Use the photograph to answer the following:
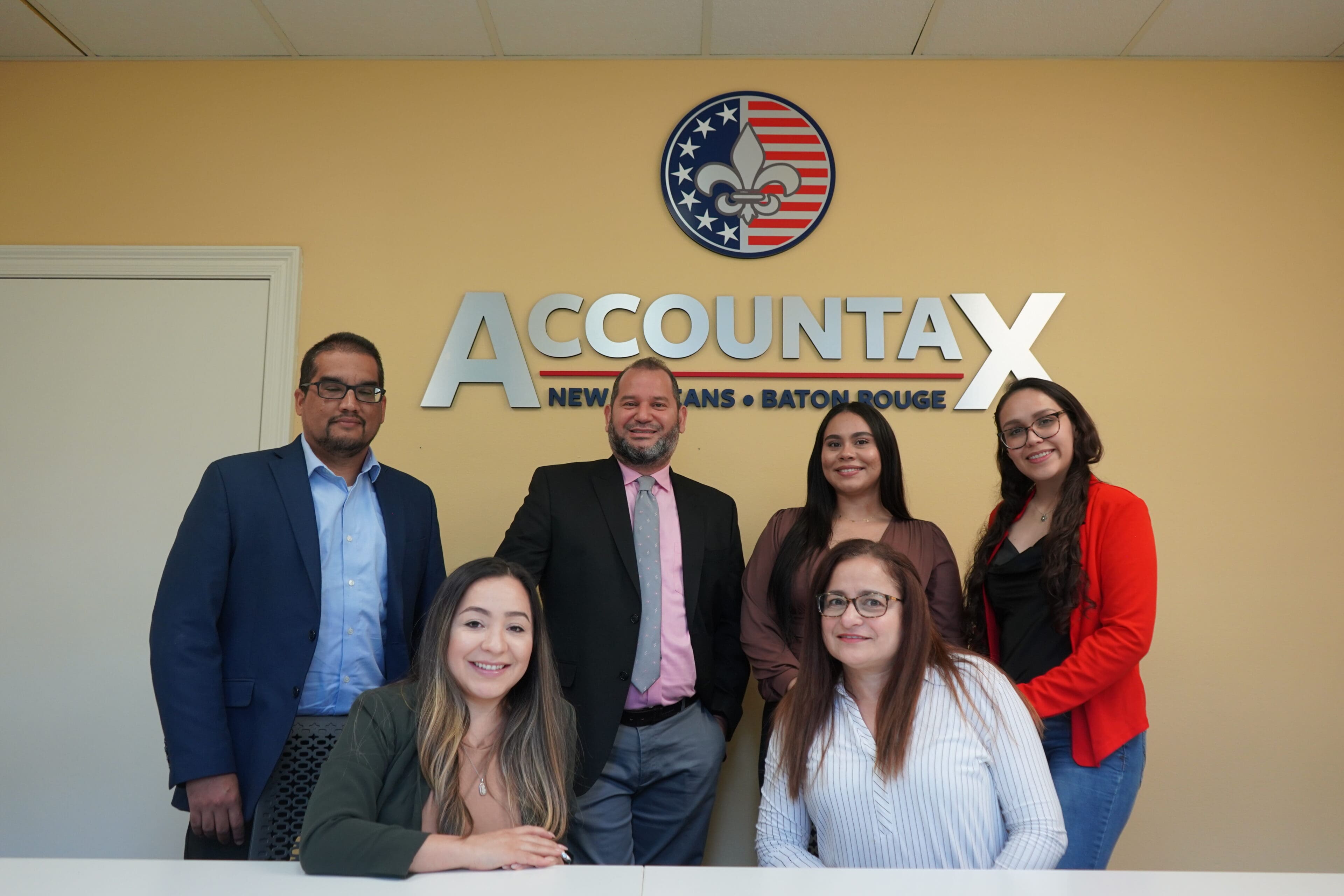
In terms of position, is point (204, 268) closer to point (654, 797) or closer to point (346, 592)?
point (346, 592)

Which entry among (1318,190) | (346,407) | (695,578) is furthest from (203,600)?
(1318,190)

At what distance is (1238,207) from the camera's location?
3512 mm

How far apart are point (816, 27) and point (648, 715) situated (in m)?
2.47

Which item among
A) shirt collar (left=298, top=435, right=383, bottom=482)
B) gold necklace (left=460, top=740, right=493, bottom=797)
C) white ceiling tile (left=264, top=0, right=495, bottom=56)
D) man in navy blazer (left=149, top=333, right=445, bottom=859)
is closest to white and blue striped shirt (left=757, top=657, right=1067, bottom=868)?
gold necklace (left=460, top=740, right=493, bottom=797)

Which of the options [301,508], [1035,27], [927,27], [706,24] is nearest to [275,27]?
[706,24]

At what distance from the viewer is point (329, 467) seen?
243cm

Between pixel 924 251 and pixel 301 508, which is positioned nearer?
pixel 301 508

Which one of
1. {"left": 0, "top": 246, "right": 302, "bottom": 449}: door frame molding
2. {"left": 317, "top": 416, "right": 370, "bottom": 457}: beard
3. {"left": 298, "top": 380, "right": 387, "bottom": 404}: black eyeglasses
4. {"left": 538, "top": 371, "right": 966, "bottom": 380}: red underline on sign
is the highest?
{"left": 0, "top": 246, "right": 302, "bottom": 449}: door frame molding

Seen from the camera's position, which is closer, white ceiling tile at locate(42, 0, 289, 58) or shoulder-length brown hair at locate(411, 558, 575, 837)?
shoulder-length brown hair at locate(411, 558, 575, 837)

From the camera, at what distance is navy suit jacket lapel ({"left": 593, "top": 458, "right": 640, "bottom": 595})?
2.61m

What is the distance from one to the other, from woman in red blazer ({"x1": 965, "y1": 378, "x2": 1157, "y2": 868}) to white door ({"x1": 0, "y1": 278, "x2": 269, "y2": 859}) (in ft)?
8.60

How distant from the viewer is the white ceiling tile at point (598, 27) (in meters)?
3.29

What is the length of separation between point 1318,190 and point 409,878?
3843 millimetres

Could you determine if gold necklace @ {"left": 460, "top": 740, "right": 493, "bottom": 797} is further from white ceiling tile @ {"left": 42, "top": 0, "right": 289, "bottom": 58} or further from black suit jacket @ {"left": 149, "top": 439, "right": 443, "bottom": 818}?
white ceiling tile @ {"left": 42, "top": 0, "right": 289, "bottom": 58}
